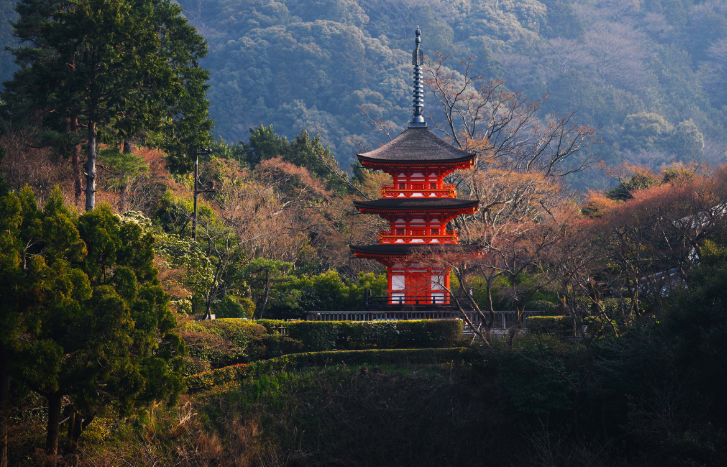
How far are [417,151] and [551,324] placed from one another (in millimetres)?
9471

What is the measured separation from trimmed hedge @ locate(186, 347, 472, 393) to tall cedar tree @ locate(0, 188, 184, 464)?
4963 mm

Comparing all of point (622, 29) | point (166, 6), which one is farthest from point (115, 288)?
point (622, 29)

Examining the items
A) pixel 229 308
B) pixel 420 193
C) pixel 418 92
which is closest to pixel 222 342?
pixel 229 308

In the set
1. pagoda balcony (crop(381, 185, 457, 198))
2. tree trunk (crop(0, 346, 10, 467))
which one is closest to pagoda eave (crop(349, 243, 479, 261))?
pagoda balcony (crop(381, 185, 457, 198))

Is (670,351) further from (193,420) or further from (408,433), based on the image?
(193,420)

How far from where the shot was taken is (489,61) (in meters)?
97.1

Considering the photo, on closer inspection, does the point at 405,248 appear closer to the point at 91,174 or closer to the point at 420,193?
the point at 420,193

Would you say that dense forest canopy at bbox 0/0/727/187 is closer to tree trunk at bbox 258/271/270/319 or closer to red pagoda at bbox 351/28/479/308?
red pagoda at bbox 351/28/479/308

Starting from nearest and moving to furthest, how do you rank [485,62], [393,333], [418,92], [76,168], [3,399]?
[3,399] → [393,333] → [76,168] → [418,92] → [485,62]

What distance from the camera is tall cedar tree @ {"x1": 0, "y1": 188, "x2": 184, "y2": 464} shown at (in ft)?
53.2

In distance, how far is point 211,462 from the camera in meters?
20.5

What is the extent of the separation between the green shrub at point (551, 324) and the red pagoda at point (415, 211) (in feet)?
12.5

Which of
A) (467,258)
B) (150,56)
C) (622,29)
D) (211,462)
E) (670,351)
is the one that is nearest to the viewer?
(670,351)

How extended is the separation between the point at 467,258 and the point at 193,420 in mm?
11828
